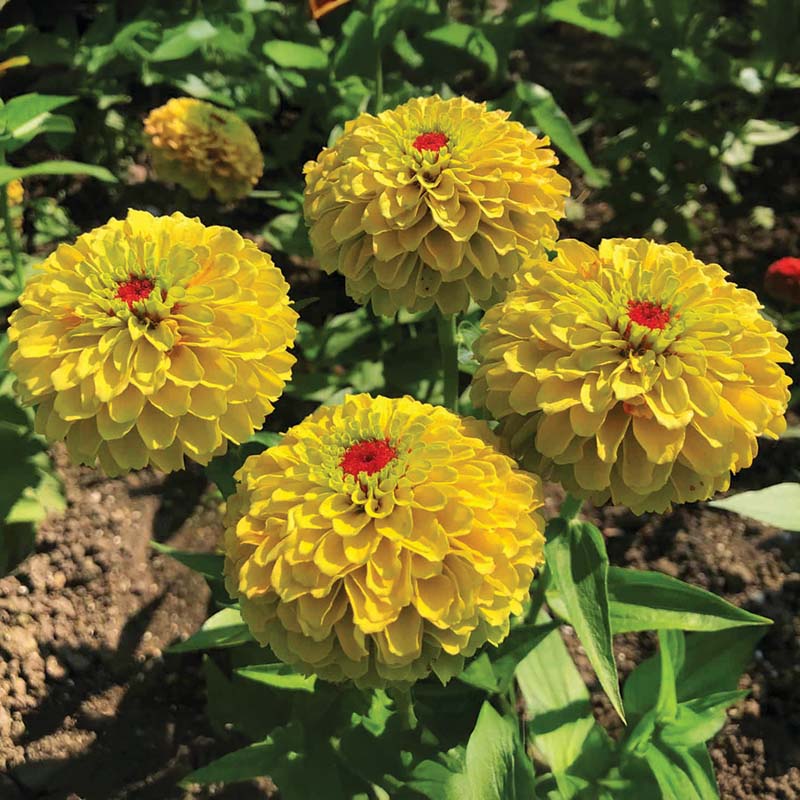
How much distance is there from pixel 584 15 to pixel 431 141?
1.18 m

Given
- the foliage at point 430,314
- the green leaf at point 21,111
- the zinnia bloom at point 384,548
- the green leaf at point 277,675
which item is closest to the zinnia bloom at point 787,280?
the foliage at point 430,314

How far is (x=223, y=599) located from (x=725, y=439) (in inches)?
33.6

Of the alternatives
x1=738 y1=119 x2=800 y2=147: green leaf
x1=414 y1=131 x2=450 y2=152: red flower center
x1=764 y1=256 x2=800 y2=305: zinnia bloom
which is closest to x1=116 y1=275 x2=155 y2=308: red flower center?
x1=414 y1=131 x2=450 y2=152: red flower center

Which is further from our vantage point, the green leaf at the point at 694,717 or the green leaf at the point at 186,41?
the green leaf at the point at 186,41

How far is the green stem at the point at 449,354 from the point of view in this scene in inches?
50.1

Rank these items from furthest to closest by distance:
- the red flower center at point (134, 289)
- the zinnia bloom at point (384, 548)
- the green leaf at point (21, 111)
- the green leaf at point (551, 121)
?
the green leaf at point (551, 121) < the green leaf at point (21, 111) < the red flower center at point (134, 289) < the zinnia bloom at point (384, 548)

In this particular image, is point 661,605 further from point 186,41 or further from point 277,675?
point 186,41

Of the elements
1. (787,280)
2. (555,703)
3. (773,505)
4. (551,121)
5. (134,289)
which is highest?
(134,289)

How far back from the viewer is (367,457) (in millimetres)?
876

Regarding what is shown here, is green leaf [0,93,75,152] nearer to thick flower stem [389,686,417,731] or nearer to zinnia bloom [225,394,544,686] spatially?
zinnia bloom [225,394,544,686]

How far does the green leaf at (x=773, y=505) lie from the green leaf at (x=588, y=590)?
0.28 m

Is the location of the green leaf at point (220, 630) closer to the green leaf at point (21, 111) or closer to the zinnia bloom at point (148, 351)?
the zinnia bloom at point (148, 351)

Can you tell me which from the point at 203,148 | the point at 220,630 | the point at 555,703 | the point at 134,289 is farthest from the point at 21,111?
the point at 555,703

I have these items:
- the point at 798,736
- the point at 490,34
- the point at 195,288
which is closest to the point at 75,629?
the point at 195,288
